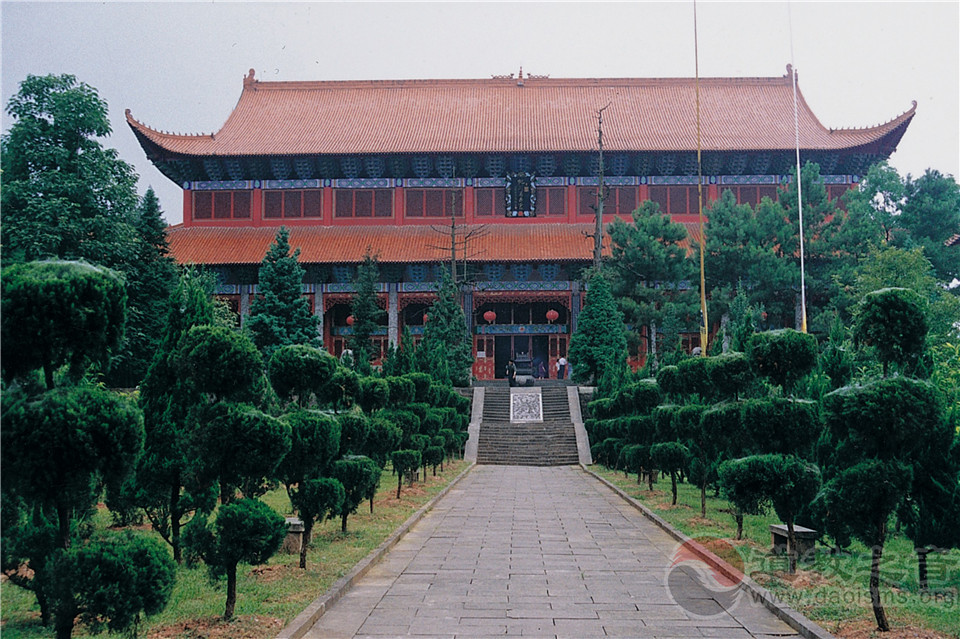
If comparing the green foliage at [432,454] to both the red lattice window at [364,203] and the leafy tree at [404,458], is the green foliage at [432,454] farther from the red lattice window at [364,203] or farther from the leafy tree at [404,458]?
the red lattice window at [364,203]

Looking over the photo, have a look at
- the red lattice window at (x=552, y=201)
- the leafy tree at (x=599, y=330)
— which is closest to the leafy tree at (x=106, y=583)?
the leafy tree at (x=599, y=330)

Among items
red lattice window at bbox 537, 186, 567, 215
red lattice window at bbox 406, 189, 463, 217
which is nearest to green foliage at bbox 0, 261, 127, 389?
red lattice window at bbox 406, 189, 463, 217

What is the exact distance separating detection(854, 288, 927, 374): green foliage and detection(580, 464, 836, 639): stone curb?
2197 millimetres

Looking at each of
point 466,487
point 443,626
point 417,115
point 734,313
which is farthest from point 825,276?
point 443,626

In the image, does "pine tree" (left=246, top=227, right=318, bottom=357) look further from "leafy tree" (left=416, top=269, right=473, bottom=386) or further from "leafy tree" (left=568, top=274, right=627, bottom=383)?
"leafy tree" (left=568, top=274, right=627, bottom=383)

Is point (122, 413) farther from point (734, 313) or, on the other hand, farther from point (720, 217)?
point (720, 217)

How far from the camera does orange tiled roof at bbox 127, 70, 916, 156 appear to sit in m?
37.0

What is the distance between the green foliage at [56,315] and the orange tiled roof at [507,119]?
3282 cm

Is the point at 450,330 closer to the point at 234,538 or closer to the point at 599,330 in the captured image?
the point at 599,330

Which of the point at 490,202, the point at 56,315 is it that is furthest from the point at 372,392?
the point at 490,202

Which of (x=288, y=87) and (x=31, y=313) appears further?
(x=288, y=87)

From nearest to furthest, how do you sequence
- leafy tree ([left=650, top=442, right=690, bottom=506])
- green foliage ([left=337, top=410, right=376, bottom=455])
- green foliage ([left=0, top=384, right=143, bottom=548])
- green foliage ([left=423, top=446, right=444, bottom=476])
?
green foliage ([left=0, top=384, right=143, bottom=548]) → green foliage ([left=337, top=410, right=376, bottom=455]) → leafy tree ([left=650, top=442, right=690, bottom=506]) → green foliage ([left=423, top=446, right=444, bottom=476])

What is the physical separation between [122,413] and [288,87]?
4095 cm

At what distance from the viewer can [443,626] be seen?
21.7ft
